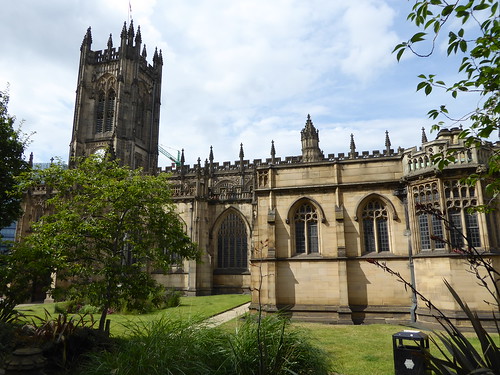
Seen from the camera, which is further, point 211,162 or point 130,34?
point 130,34

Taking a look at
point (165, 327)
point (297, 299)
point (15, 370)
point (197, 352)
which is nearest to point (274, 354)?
point (197, 352)

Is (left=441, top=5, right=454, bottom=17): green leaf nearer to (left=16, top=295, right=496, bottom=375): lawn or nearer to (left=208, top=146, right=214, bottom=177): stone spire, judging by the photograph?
(left=16, top=295, right=496, bottom=375): lawn

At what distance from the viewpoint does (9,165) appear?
14406 mm

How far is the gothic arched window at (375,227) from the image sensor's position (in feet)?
55.0

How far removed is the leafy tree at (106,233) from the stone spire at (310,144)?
102 feet

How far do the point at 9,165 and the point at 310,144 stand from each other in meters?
32.5

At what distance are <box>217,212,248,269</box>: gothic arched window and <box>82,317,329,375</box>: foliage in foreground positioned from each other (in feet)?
85.9

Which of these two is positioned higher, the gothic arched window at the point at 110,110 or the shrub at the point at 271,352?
the gothic arched window at the point at 110,110

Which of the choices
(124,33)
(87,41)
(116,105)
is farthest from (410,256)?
(87,41)

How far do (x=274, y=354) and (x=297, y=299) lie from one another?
10.6m

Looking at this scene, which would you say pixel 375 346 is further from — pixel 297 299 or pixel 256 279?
pixel 256 279

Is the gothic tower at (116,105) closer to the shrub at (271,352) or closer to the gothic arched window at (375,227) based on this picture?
the gothic arched window at (375,227)

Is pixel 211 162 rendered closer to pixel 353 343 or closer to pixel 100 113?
pixel 100 113

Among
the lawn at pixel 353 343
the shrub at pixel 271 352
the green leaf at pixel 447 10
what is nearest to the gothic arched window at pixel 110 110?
the lawn at pixel 353 343
